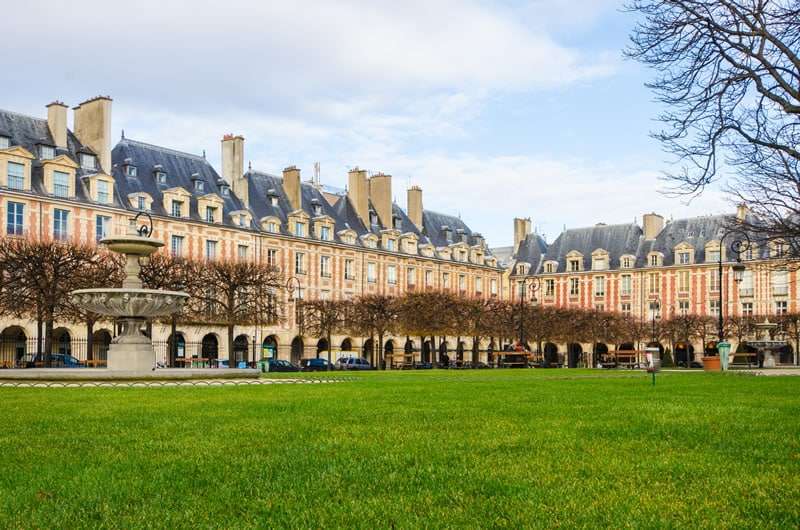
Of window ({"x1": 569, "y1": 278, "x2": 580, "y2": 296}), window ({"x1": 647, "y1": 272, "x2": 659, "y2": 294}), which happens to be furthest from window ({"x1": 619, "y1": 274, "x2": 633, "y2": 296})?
window ({"x1": 569, "y1": 278, "x2": 580, "y2": 296})

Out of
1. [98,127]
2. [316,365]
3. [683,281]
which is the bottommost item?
[316,365]

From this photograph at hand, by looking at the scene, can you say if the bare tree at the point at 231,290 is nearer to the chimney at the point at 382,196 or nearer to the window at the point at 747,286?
the chimney at the point at 382,196

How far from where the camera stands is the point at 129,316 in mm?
22453

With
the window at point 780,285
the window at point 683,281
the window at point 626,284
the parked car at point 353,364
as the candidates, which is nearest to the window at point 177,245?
the parked car at point 353,364

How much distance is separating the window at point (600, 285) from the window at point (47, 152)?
158 feet

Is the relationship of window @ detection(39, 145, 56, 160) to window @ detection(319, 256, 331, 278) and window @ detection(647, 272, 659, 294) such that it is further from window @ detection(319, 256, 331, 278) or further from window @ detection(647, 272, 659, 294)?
window @ detection(647, 272, 659, 294)

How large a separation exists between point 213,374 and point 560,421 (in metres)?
15.2

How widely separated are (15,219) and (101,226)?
497 cm

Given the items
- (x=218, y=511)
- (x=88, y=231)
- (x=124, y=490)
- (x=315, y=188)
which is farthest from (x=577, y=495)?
(x=315, y=188)

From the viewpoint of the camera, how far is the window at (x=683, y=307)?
2906 inches

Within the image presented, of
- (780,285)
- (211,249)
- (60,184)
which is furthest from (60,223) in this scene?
(780,285)

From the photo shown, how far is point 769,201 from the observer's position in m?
22.2

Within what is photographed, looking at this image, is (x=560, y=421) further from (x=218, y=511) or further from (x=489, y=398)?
(x=218, y=511)

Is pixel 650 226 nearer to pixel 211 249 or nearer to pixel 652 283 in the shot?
pixel 652 283
